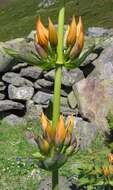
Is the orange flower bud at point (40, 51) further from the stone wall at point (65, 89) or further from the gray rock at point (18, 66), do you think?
the gray rock at point (18, 66)

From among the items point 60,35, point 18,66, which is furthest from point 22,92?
point 60,35

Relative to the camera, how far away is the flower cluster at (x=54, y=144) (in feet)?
10.8

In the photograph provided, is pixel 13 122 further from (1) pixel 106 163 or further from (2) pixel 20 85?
(1) pixel 106 163

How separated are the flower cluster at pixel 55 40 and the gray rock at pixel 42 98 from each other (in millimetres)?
12414

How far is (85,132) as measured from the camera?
45.6 feet

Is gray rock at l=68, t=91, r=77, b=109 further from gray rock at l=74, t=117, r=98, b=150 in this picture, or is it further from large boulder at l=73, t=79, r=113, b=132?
gray rock at l=74, t=117, r=98, b=150

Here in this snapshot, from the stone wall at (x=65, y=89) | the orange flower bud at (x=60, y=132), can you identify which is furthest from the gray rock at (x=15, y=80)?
the orange flower bud at (x=60, y=132)

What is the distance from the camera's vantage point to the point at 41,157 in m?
3.39

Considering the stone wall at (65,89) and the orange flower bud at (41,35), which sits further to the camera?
the stone wall at (65,89)

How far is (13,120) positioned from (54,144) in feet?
40.4

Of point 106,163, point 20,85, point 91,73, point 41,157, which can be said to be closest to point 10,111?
point 20,85

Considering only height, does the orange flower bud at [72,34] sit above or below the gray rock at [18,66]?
below

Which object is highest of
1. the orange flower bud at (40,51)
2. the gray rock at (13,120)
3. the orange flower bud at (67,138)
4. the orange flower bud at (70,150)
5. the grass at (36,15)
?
the grass at (36,15)

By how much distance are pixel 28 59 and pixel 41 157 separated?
575 millimetres
